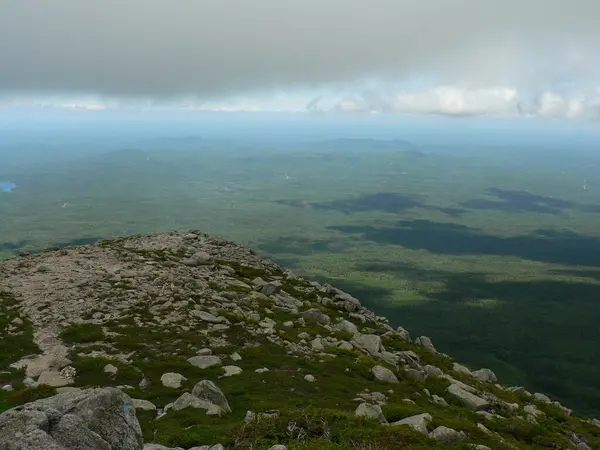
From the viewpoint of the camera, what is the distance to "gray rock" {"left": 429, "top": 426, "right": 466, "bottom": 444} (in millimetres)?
19656

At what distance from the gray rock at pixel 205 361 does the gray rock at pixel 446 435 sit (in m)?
13.2

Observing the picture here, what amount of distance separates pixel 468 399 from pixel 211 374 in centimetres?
1773

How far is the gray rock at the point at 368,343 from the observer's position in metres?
35.6

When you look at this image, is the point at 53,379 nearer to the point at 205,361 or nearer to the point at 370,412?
the point at 205,361

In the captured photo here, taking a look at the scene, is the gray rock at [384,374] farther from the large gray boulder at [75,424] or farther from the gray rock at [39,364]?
the large gray boulder at [75,424]

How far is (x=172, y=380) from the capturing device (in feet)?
78.9

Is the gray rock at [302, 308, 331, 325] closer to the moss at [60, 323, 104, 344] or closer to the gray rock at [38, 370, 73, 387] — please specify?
the moss at [60, 323, 104, 344]

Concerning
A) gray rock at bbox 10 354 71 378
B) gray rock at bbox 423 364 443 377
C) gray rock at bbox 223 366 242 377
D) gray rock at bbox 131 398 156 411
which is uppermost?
gray rock at bbox 131 398 156 411

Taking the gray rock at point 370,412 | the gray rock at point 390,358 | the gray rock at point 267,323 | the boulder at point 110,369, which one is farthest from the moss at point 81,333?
the gray rock at point 390,358

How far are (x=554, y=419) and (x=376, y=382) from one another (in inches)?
620

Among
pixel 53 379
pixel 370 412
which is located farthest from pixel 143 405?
pixel 370 412

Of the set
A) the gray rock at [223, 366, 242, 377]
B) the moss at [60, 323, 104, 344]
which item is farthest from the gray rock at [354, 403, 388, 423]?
the moss at [60, 323, 104, 344]

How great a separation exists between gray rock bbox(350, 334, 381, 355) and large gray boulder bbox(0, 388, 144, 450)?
25.4 m

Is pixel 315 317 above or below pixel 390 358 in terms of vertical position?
above
